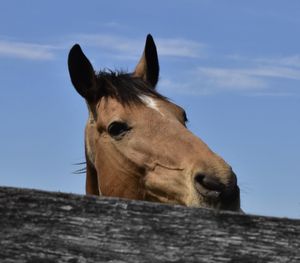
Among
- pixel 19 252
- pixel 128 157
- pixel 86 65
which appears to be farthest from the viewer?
pixel 86 65

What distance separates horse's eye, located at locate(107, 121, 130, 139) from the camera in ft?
20.3

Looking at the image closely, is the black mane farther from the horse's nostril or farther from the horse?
the horse's nostril

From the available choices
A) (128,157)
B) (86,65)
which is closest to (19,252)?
(128,157)

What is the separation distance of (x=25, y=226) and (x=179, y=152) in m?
3.67

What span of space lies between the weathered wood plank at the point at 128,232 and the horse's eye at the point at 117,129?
433 centimetres

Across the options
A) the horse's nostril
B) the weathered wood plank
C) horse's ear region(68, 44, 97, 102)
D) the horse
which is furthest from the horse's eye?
the weathered wood plank

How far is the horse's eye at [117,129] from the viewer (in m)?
6.20

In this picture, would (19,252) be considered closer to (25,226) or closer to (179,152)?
(25,226)

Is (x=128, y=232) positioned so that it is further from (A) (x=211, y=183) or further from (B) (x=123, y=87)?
(B) (x=123, y=87)

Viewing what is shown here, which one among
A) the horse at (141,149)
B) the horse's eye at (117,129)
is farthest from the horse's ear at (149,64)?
the horse's eye at (117,129)

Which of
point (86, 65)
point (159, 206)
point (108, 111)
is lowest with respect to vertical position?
point (159, 206)

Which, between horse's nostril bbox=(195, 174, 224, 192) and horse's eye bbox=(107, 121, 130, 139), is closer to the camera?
horse's nostril bbox=(195, 174, 224, 192)

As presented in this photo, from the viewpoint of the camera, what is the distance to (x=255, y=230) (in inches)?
71.7

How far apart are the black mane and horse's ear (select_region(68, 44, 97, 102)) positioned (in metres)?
0.09
